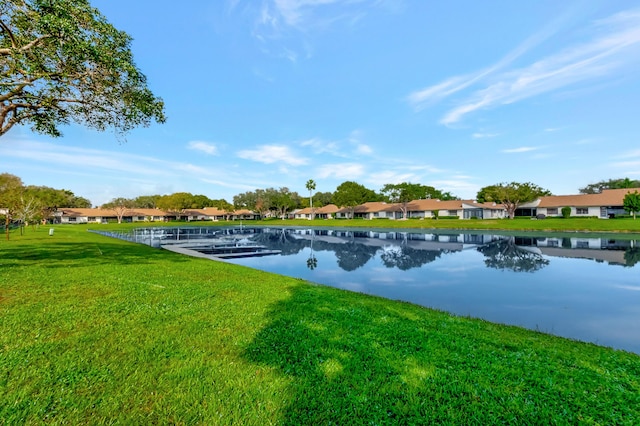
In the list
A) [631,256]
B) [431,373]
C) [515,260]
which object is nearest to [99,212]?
[515,260]

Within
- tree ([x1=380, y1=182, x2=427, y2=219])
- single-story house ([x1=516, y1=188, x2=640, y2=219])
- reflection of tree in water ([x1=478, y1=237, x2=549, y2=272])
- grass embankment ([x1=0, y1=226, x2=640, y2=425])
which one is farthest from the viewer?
tree ([x1=380, y1=182, x2=427, y2=219])

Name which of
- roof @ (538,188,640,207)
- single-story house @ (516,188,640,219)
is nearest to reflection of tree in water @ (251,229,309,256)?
single-story house @ (516,188,640,219)

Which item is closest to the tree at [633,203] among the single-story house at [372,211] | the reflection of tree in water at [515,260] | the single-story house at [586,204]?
the single-story house at [586,204]

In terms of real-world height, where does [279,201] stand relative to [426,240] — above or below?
above

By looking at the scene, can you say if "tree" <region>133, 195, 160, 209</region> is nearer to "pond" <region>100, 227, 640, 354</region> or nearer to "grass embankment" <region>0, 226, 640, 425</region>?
"pond" <region>100, 227, 640, 354</region>

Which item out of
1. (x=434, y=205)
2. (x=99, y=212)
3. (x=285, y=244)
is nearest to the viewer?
(x=285, y=244)

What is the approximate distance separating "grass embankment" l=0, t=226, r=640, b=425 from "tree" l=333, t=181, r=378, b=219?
70195mm

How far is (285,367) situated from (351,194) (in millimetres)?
73700

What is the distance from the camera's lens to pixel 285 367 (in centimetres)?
400

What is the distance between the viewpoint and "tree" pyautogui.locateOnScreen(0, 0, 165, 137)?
7129 millimetres

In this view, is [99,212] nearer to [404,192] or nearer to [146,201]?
[146,201]

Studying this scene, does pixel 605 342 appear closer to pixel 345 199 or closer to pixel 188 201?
pixel 345 199

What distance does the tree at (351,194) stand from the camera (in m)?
76.9

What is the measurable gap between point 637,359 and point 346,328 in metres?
4.63
